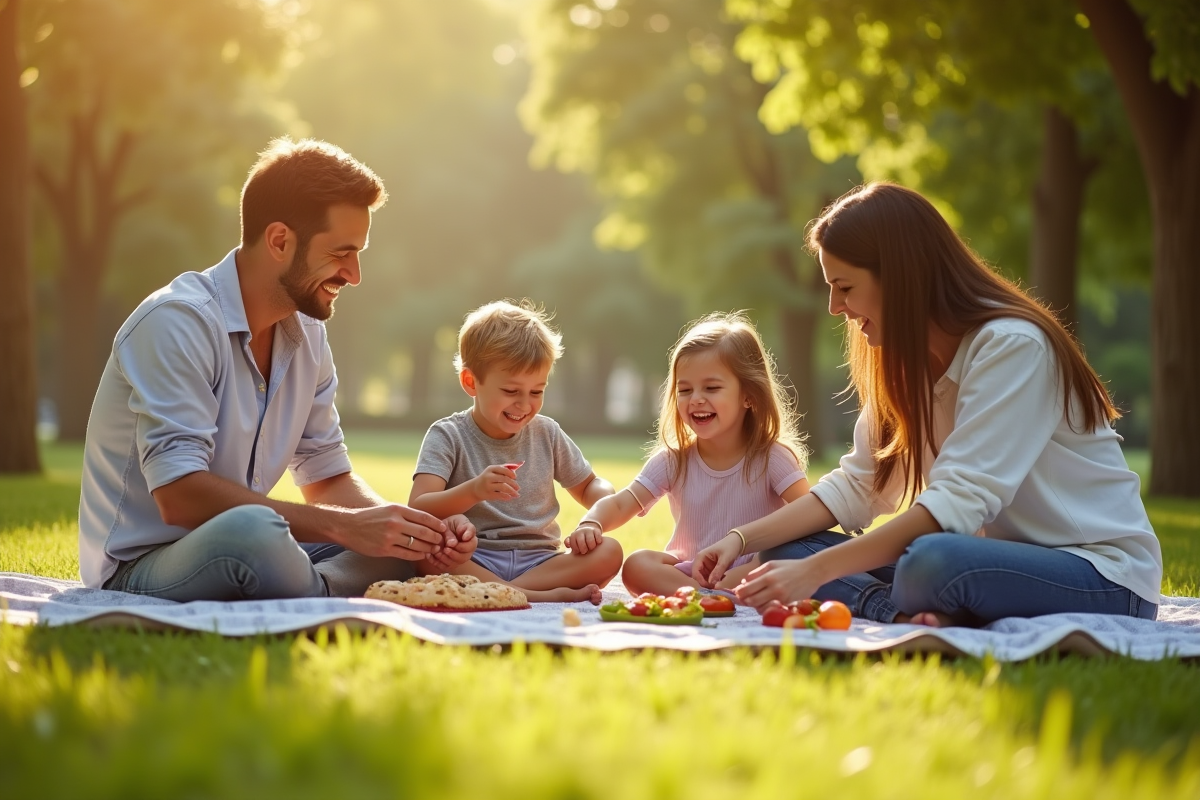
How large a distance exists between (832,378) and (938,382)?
40.6m

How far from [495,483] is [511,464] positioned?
1.16 ft

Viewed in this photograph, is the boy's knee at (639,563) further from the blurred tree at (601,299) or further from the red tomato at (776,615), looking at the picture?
the blurred tree at (601,299)

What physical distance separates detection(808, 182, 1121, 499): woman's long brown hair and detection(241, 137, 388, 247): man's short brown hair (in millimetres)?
1877

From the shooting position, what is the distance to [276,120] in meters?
24.2

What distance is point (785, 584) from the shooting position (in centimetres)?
387

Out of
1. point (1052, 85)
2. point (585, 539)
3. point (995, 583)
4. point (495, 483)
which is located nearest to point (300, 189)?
point (495, 483)

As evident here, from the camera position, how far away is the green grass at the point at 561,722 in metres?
2.00

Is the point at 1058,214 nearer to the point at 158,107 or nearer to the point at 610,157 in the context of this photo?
the point at 610,157

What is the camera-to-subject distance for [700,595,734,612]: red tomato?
453 cm

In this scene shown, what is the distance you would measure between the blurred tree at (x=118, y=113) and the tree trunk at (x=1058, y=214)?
35.8ft

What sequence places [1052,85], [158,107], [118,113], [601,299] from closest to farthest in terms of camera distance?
[1052,85] → [118,113] → [158,107] → [601,299]

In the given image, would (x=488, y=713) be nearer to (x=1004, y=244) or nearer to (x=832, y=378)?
(x=1004, y=244)

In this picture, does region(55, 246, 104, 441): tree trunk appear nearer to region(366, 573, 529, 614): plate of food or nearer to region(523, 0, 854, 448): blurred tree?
region(523, 0, 854, 448): blurred tree

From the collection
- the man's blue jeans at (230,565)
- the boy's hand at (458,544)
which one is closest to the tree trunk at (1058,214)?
the boy's hand at (458,544)
